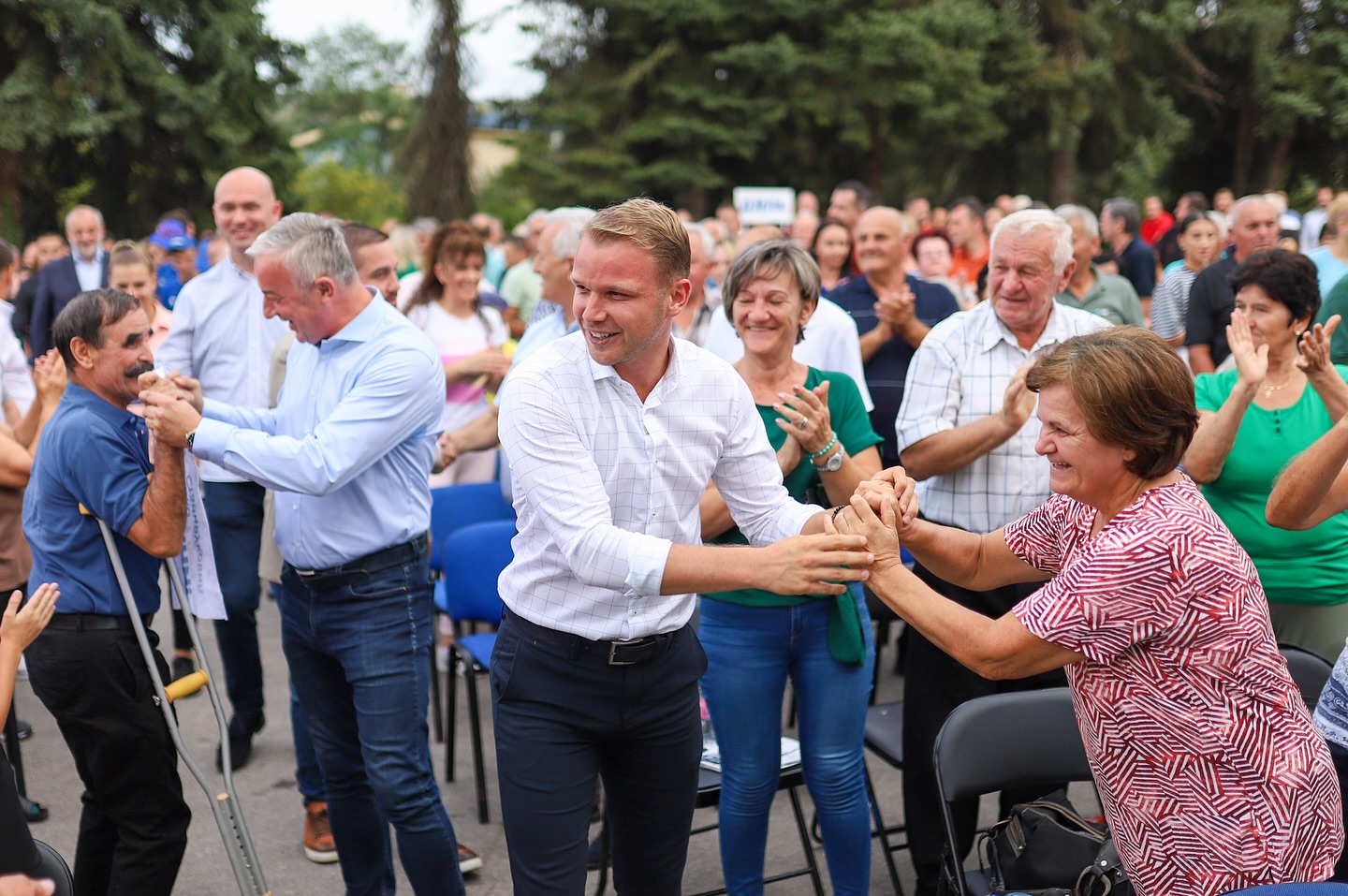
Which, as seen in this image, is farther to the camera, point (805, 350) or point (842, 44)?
point (842, 44)

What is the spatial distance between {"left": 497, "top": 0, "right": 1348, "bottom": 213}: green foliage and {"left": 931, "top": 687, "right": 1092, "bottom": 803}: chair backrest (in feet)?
73.2

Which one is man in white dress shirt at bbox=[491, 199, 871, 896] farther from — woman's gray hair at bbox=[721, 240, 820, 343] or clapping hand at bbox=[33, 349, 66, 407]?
clapping hand at bbox=[33, 349, 66, 407]

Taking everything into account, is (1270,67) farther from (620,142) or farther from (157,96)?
(157,96)

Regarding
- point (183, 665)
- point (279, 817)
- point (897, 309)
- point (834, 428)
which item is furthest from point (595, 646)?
point (183, 665)

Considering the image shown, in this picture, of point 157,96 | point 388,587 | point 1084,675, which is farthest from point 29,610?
point 157,96

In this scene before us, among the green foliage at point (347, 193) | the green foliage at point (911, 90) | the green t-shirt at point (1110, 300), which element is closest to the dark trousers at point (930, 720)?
the green t-shirt at point (1110, 300)

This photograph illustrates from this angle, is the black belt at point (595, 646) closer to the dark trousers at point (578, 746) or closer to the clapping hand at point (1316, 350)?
the dark trousers at point (578, 746)

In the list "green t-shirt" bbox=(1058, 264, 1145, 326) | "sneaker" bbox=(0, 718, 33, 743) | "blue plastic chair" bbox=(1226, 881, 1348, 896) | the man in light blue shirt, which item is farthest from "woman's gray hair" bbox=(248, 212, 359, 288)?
"green t-shirt" bbox=(1058, 264, 1145, 326)

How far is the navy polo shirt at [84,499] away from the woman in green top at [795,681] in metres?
1.55

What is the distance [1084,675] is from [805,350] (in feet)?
7.33

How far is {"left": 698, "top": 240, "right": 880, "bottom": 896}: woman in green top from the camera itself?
3326mm

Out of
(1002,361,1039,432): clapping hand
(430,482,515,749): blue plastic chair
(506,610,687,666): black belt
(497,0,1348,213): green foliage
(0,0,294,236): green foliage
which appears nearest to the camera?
(506,610,687,666): black belt

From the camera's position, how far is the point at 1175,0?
24516mm

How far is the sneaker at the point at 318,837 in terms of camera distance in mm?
4188
